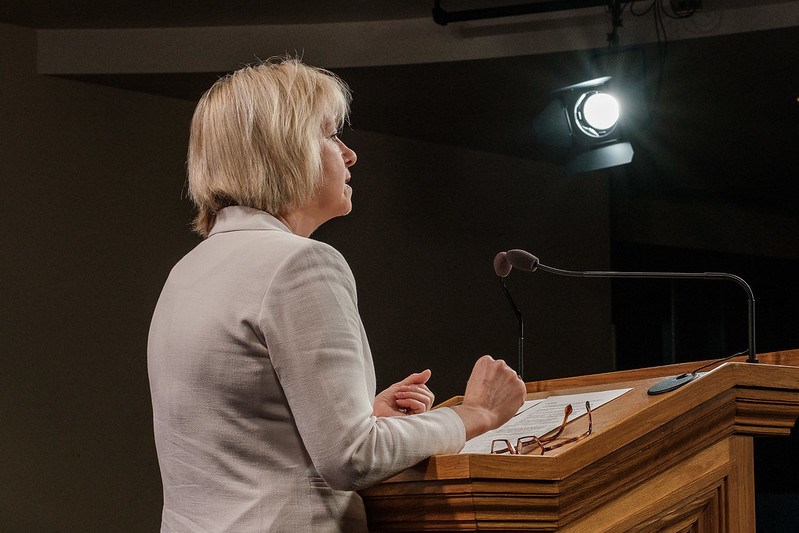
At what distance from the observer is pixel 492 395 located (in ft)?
3.92

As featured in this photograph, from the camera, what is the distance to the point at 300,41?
4.54 m

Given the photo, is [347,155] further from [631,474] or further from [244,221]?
[631,474]

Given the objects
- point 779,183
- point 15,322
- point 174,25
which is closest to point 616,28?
point 174,25

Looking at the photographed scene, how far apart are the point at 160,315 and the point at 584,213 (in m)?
5.13

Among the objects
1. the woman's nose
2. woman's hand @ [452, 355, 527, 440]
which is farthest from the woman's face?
woman's hand @ [452, 355, 527, 440]

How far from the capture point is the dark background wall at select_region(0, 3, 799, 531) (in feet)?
14.1

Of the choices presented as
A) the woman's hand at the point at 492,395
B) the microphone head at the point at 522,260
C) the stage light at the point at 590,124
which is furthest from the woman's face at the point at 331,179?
the stage light at the point at 590,124

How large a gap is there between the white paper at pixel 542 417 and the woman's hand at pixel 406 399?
0.28ft

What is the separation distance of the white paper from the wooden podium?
0.04 meters

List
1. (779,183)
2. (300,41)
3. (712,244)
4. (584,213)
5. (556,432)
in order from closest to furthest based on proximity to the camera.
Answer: (556,432) → (300,41) → (584,213) → (779,183) → (712,244)

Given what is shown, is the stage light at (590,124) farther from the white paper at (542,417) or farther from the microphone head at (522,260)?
the white paper at (542,417)

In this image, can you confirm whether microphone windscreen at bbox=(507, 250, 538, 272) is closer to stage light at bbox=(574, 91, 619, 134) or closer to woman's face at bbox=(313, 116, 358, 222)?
woman's face at bbox=(313, 116, 358, 222)

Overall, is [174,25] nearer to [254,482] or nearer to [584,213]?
[584,213]

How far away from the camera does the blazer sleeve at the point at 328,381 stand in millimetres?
1041
